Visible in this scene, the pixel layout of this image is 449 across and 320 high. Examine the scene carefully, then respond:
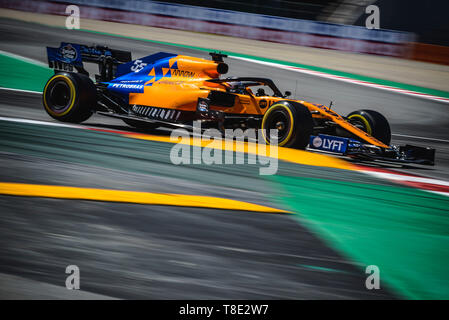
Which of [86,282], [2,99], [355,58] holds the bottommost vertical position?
[86,282]

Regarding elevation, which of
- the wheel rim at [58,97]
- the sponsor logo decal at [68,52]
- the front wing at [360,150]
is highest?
the sponsor logo decal at [68,52]

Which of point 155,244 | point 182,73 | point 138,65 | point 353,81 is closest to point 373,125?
point 182,73

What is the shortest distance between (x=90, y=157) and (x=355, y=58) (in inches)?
548

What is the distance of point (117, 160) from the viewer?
17.6 ft

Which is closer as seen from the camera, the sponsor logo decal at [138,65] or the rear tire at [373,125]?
the rear tire at [373,125]

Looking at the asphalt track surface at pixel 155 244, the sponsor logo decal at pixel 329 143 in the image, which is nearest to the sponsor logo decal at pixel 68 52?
the asphalt track surface at pixel 155 244

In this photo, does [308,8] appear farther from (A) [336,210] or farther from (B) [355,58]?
(A) [336,210]

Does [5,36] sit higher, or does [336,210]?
[5,36]

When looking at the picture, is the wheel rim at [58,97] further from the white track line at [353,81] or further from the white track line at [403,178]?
the white track line at [353,81]

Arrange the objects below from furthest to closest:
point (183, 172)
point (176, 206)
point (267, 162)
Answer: point (267, 162) → point (183, 172) → point (176, 206)

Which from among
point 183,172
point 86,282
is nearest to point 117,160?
point 183,172

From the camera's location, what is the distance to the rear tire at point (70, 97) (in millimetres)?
7277

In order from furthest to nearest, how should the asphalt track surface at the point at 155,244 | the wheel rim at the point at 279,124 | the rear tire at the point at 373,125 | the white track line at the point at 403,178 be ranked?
1. the rear tire at the point at 373,125
2. the wheel rim at the point at 279,124
3. the white track line at the point at 403,178
4. the asphalt track surface at the point at 155,244

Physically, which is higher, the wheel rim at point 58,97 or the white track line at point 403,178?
the wheel rim at point 58,97
